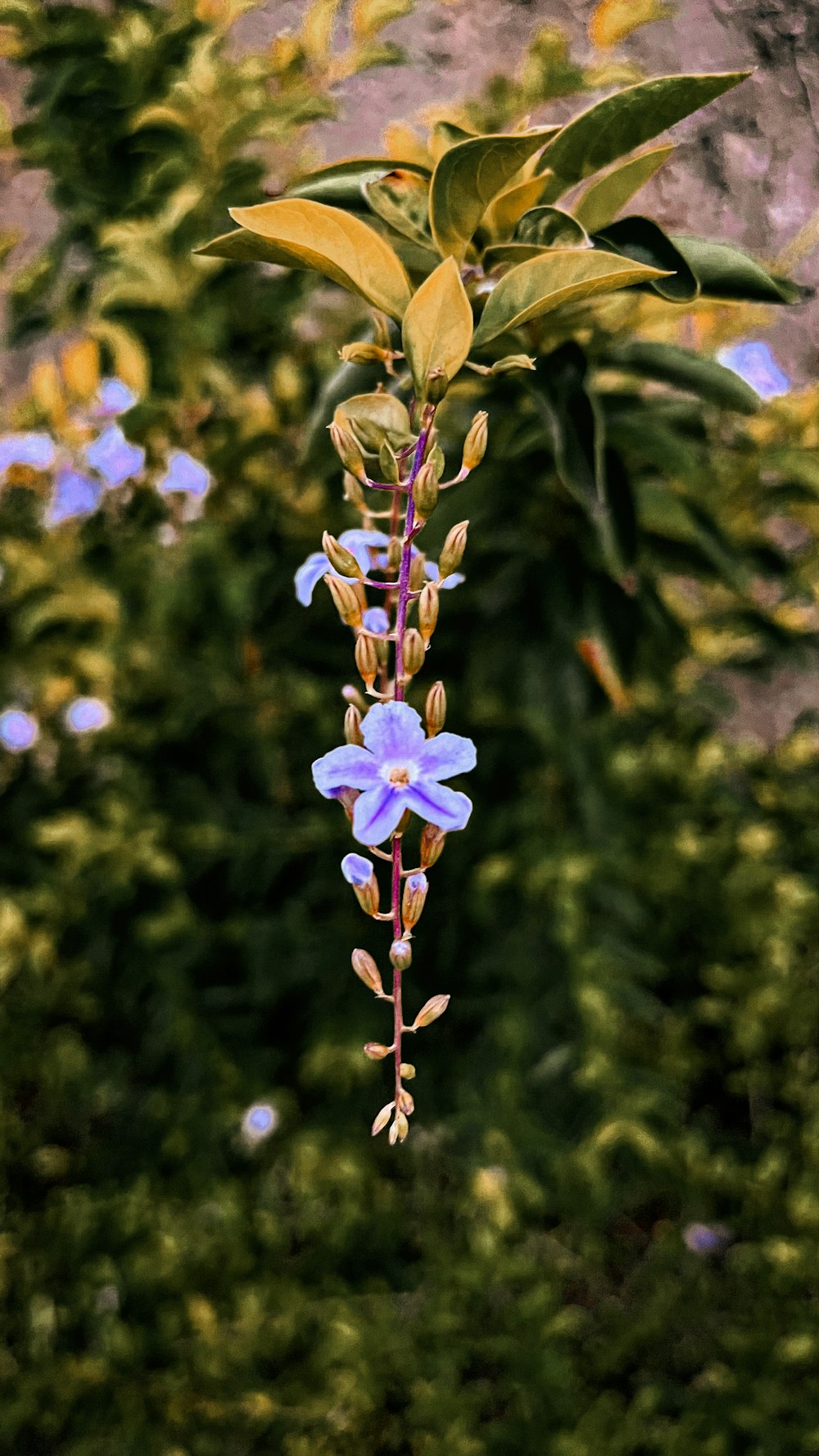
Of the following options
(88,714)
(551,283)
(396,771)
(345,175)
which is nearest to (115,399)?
(88,714)

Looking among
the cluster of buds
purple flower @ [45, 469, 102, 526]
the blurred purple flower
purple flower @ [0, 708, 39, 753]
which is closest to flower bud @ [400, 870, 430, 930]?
the cluster of buds

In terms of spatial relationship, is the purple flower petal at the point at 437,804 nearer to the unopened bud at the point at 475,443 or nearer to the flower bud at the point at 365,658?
the flower bud at the point at 365,658

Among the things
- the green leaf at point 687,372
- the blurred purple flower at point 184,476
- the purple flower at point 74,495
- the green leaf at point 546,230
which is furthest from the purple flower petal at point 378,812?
the purple flower at point 74,495

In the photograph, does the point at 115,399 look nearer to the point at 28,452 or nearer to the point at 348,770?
the point at 28,452

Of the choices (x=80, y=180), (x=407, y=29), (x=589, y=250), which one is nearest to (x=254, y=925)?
(x=80, y=180)

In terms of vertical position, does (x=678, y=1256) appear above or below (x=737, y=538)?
below

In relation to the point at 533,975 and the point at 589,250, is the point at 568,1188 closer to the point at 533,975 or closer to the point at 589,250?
the point at 533,975

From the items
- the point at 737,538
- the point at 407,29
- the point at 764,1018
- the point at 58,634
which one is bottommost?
the point at 764,1018
